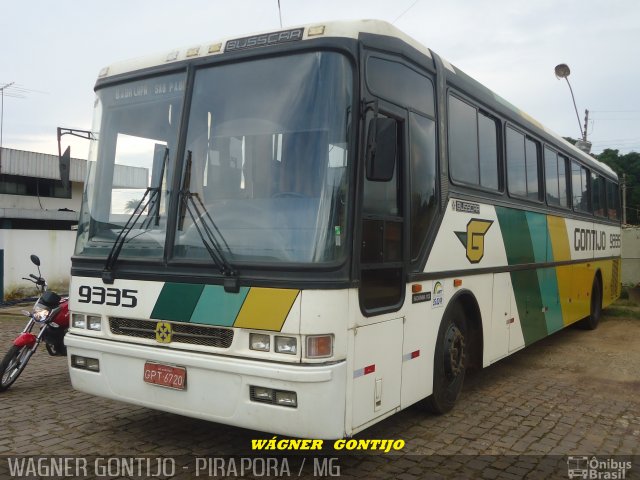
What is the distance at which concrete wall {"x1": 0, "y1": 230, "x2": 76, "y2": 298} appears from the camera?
1412 centimetres

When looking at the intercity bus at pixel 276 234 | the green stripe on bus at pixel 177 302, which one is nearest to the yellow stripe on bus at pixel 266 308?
the intercity bus at pixel 276 234

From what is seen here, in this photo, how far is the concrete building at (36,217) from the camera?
14016 millimetres

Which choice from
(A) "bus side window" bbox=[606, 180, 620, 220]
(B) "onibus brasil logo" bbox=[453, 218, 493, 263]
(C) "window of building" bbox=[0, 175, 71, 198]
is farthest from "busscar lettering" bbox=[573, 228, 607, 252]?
(C) "window of building" bbox=[0, 175, 71, 198]

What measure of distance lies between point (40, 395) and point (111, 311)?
236cm

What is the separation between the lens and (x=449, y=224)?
5.35 meters

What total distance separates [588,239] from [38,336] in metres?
8.90

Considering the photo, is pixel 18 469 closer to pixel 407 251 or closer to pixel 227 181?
pixel 227 181

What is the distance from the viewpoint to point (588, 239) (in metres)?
10.6

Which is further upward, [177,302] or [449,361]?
[177,302]

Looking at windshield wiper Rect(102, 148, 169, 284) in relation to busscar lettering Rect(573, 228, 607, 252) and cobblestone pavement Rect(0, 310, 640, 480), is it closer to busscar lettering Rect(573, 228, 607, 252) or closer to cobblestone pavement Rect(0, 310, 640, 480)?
cobblestone pavement Rect(0, 310, 640, 480)

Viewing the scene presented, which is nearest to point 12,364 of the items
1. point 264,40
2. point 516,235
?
point 264,40

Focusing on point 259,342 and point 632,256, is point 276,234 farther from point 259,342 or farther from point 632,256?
point 632,256

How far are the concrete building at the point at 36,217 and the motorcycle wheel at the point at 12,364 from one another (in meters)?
1.46

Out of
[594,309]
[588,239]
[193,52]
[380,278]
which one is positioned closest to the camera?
[380,278]
